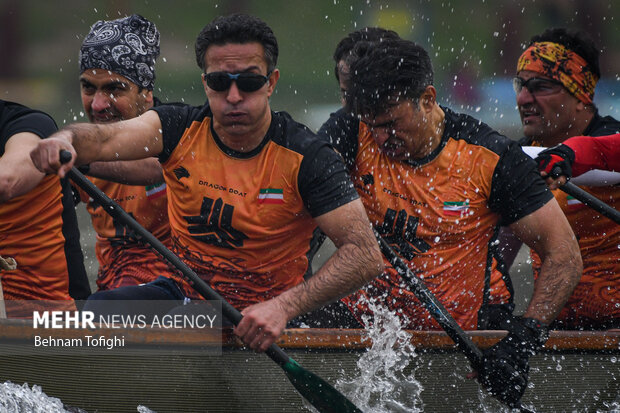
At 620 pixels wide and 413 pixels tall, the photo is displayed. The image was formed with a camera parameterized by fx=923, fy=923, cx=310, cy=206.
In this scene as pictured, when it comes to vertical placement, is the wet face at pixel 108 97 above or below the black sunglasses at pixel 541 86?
below

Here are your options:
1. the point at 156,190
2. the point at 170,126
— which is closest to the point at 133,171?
the point at 156,190

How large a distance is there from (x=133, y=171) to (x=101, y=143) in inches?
25.3

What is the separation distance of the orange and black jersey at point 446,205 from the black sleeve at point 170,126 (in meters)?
0.70

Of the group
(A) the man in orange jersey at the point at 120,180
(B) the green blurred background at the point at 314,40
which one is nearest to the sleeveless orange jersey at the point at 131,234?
(A) the man in orange jersey at the point at 120,180

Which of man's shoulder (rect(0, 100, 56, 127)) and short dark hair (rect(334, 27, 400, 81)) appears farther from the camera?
short dark hair (rect(334, 27, 400, 81))

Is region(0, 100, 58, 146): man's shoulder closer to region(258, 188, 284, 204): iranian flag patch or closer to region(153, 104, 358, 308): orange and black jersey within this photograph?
region(153, 104, 358, 308): orange and black jersey

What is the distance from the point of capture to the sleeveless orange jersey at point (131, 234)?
4340mm

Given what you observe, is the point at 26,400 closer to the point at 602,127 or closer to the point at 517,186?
the point at 517,186

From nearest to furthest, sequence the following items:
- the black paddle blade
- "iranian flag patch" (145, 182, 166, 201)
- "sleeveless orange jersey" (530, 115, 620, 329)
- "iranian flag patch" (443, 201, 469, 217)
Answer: the black paddle blade < "iranian flag patch" (443, 201, 469, 217) < "iranian flag patch" (145, 182, 166, 201) < "sleeveless orange jersey" (530, 115, 620, 329)

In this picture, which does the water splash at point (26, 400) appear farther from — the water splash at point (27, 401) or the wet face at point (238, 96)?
the wet face at point (238, 96)

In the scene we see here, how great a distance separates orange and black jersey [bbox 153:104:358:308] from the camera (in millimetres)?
3615

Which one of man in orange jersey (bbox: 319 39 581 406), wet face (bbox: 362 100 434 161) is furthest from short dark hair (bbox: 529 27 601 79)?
wet face (bbox: 362 100 434 161)

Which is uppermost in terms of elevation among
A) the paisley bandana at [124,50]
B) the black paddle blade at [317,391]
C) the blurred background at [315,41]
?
the blurred background at [315,41]

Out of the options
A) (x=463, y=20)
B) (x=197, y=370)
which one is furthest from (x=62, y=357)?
(x=463, y=20)
